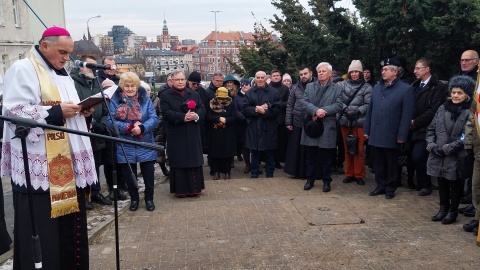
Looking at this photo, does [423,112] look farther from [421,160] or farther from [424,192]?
[424,192]

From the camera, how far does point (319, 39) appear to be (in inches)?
421

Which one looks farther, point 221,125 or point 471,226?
point 221,125

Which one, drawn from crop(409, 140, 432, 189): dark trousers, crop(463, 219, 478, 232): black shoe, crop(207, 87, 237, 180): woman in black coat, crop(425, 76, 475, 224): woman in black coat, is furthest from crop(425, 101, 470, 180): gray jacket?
crop(207, 87, 237, 180): woman in black coat

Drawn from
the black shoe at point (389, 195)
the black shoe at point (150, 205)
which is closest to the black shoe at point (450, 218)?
the black shoe at point (389, 195)

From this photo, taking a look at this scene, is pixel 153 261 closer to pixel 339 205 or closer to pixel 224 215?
pixel 224 215

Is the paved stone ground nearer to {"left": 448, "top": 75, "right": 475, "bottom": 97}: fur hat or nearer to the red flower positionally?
the red flower

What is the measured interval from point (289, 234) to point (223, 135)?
3316 mm

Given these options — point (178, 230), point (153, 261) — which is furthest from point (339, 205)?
point (153, 261)

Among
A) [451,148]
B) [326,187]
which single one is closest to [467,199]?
[451,148]

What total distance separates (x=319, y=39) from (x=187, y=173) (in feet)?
17.3

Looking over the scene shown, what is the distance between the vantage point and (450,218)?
546 cm

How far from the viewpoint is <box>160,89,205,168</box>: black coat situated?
673 cm

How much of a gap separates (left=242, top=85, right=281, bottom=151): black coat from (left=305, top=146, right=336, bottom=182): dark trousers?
94 centimetres

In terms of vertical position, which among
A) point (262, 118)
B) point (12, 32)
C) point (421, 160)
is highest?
point (12, 32)
